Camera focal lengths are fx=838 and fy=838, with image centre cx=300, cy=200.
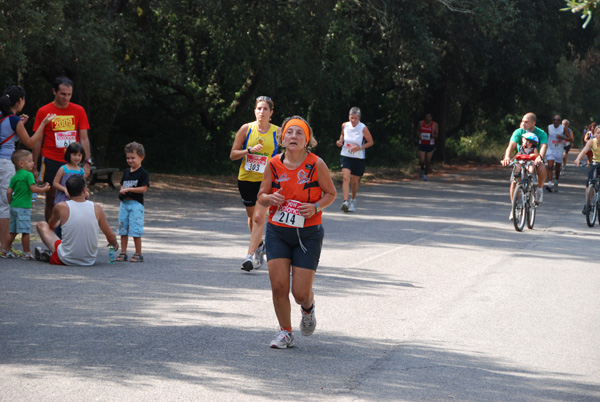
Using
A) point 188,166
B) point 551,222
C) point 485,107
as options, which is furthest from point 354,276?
point 485,107

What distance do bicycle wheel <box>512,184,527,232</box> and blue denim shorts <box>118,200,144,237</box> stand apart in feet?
22.4

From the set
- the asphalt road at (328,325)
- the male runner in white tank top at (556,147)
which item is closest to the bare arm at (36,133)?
the asphalt road at (328,325)

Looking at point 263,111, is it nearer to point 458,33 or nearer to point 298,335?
point 298,335

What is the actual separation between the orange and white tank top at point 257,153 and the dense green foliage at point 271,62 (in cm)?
560

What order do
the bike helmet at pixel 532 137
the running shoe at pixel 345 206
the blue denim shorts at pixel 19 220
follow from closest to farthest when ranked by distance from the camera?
the blue denim shorts at pixel 19 220
the bike helmet at pixel 532 137
the running shoe at pixel 345 206

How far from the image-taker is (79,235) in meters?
9.53

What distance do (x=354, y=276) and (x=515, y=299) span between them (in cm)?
191

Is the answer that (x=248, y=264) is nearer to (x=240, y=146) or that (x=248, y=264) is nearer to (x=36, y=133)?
(x=240, y=146)

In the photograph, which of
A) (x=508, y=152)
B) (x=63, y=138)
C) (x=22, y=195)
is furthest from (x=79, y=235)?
(x=508, y=152)

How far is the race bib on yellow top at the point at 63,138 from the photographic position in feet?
34.3

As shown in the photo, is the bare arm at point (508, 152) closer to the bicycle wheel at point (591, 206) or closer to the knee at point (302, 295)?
the bicycle wheel at point (591, 206)

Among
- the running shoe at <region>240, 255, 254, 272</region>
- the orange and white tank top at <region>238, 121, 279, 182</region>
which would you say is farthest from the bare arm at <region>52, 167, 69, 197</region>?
the running shoe at <region>240, 255, 254, 272</region>

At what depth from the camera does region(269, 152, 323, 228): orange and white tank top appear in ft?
20.4

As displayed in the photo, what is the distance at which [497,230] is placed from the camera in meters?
14.3
